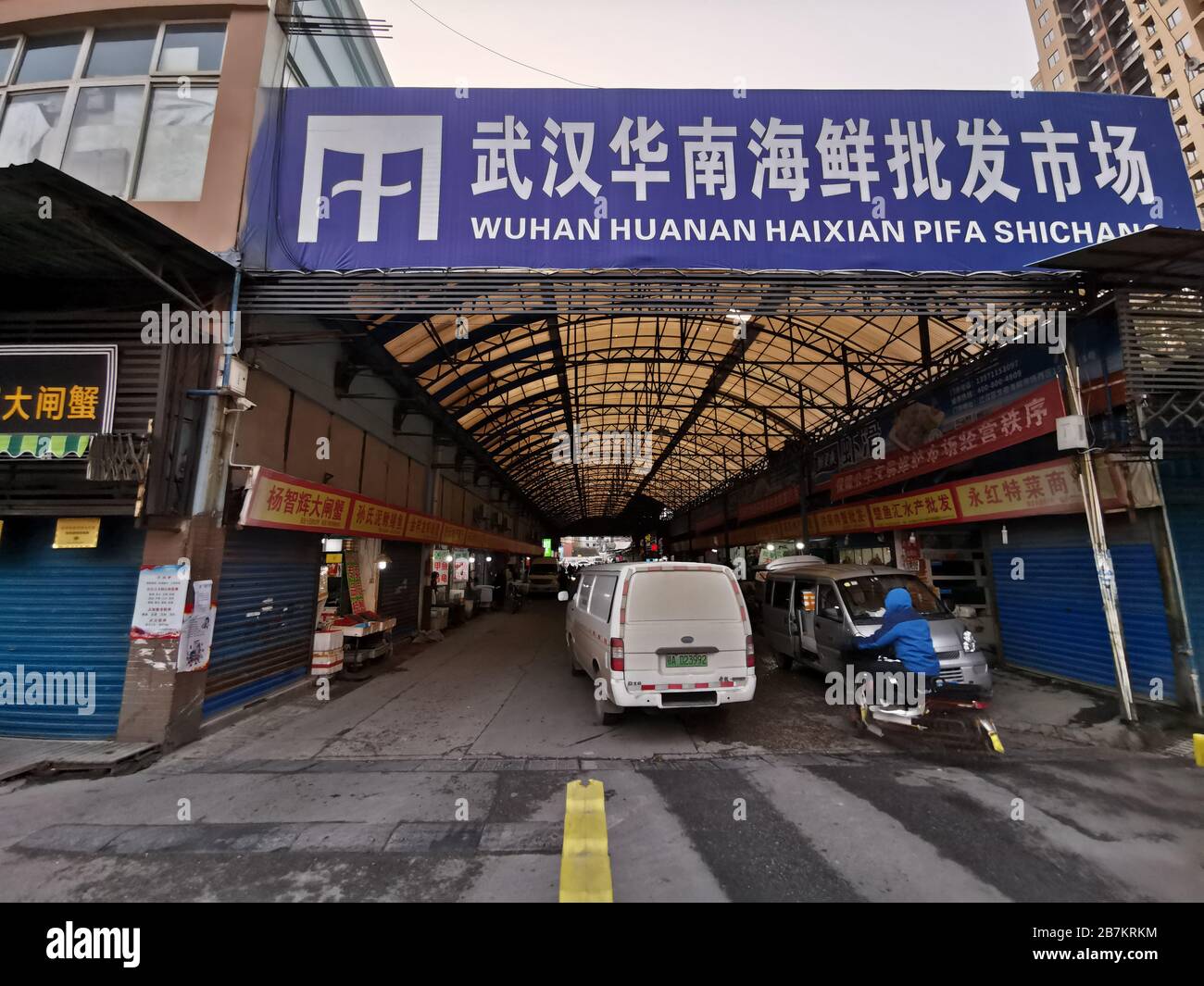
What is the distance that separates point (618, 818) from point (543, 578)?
24.3 m

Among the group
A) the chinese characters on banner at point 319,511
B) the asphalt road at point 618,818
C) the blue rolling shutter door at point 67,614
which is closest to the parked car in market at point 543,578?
the chinese characters on banner at point 319,511

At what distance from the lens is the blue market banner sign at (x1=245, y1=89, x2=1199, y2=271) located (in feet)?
22.3

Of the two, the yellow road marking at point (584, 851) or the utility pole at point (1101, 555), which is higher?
the utility pole at point (1101, 555)

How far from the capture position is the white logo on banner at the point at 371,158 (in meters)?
6.84

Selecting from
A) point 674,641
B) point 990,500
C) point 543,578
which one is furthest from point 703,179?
point 543,578

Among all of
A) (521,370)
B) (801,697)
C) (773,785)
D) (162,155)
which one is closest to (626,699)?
(773,785)

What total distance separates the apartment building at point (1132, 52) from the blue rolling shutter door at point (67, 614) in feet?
144

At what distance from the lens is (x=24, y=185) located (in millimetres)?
4746

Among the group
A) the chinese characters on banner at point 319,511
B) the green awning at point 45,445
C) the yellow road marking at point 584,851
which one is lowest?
the yellow road marking at point 584,851

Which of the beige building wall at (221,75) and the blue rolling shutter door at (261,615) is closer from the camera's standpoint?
the blue rolling shutter door at (261,615)

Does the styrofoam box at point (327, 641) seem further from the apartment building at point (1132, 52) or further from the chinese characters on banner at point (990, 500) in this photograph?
the apartment building at point (1132, 52)

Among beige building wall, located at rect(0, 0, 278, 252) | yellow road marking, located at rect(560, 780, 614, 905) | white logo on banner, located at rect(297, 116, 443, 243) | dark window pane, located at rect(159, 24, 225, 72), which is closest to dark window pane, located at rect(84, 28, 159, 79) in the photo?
beige building wall, located at rect(0, 0, 278, 252)
